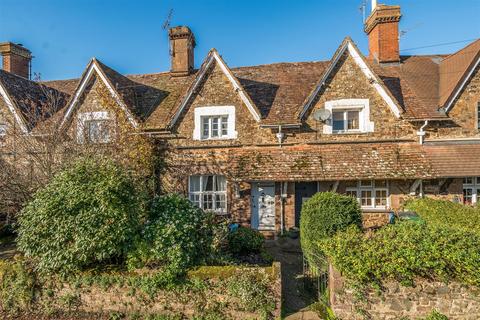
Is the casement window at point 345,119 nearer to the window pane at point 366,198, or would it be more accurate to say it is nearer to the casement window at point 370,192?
the casement window at point 370,192

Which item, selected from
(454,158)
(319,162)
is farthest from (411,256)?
(454,158)

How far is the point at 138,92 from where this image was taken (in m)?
17.4

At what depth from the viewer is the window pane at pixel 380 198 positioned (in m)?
14.1

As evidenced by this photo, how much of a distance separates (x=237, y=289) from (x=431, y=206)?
877 centimetres

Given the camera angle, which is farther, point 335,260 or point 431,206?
point 431,206

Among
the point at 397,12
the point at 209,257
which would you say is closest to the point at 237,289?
the point at 209,257

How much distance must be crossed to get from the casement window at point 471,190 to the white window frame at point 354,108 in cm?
A: 496

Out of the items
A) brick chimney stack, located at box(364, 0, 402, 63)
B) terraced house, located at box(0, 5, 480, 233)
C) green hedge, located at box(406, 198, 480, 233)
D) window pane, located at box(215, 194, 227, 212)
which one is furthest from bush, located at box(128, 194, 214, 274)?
brick chimney stack, located at box(364, 0, 402, 63)

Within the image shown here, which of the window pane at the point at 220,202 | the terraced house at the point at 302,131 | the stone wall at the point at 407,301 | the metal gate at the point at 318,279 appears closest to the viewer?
the stone wall at the point at 407,301

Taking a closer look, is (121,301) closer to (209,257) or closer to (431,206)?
(209,257)

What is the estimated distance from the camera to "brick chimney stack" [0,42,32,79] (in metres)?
20.2

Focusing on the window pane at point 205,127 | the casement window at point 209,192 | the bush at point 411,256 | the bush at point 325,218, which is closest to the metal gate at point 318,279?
the bush at point 325,218

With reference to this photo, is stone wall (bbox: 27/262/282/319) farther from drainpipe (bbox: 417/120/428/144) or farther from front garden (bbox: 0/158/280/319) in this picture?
drainpipe (bbox: 417/120/428/144)

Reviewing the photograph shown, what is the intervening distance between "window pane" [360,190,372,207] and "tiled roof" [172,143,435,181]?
5.13 ft
